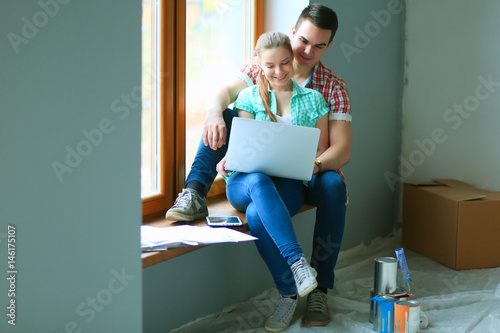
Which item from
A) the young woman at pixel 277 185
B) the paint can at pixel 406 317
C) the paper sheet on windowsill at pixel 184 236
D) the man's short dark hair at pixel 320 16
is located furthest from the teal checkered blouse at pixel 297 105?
the paint can at pixel 406 317

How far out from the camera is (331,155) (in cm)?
211

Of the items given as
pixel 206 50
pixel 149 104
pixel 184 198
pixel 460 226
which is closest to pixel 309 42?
pixel 206 50

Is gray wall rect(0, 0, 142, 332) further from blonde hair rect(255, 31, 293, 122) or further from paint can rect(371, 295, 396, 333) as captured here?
paint can rect(371, 295, 396, 333)

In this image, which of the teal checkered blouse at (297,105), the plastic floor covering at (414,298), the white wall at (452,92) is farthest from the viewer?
the white wall at (452,92)

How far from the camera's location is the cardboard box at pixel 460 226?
256 centimetres

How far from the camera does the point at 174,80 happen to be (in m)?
2.03

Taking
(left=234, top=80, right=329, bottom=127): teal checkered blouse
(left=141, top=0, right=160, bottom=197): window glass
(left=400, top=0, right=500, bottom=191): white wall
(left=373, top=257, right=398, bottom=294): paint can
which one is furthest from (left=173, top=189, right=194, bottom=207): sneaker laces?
(left=400, top=0, right=500, bottom=191): white wall

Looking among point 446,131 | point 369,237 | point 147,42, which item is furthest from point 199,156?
point 446,131

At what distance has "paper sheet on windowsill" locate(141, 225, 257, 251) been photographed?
1643mm

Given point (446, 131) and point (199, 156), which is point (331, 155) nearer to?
point (199, 156)

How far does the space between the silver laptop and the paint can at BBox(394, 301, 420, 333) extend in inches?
20.6

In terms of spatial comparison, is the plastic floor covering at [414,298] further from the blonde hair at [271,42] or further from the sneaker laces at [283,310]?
the blonde hair at [271,42]

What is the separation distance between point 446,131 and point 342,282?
1087 mm

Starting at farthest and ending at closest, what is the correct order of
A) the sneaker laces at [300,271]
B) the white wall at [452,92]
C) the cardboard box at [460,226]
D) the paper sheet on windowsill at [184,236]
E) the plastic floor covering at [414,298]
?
1. the white wall at [452,92]
2. the cardboard box at [460,226]
3. the plastic floor covering at [414,298]
4. the sneaker laces at [300,271]
5. the paper sheet on windowsill at [184,236]
